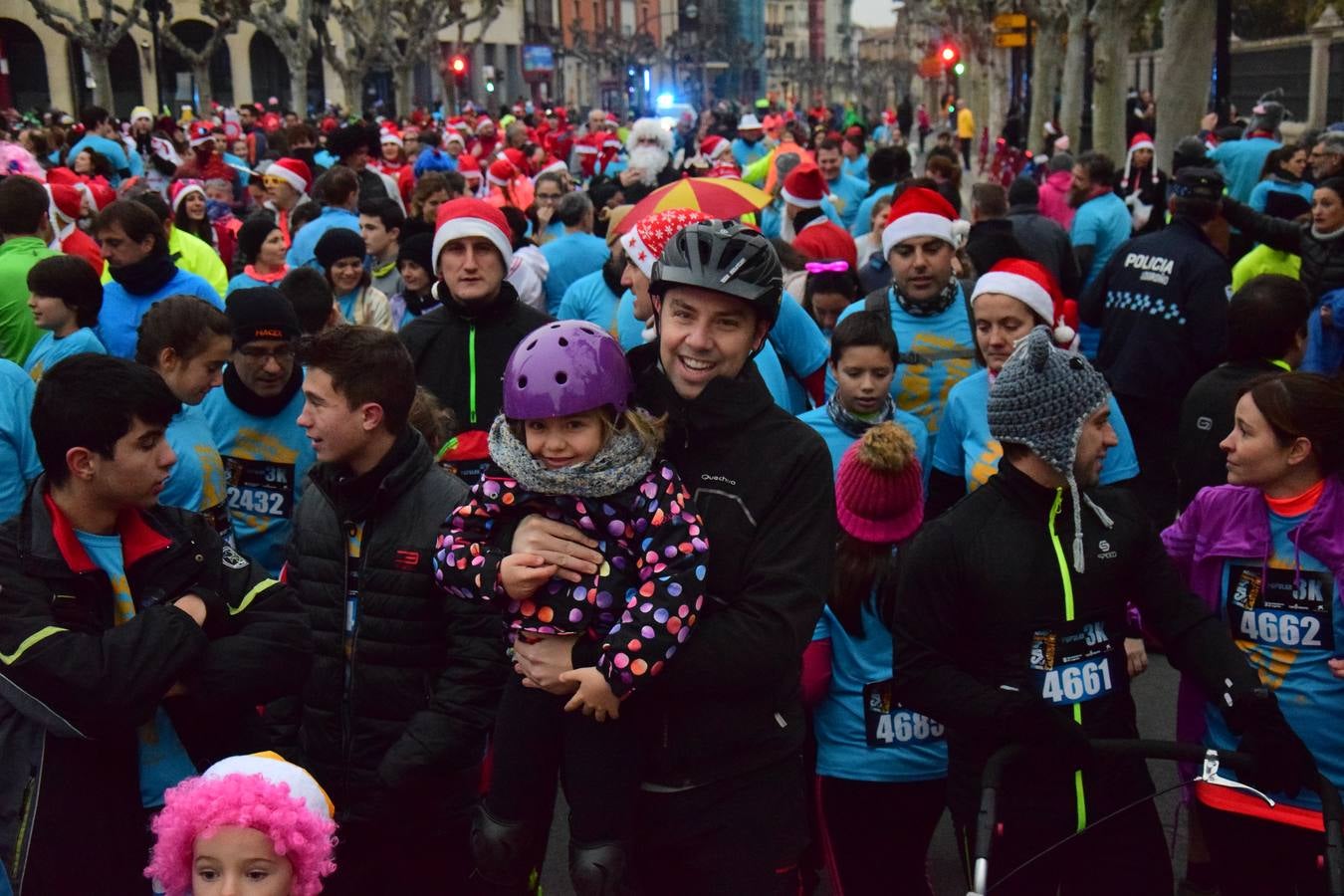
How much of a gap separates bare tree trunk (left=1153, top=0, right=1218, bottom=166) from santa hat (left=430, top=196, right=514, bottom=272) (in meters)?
14.9

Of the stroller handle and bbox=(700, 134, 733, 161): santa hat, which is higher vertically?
bbox=(700, 134, 733, 161): santa hat

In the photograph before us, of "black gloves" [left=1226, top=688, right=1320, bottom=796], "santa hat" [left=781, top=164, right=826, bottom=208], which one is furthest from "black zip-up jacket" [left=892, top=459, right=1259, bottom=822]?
"santa hat" [left=781, top=164, right=826, bottom=208]

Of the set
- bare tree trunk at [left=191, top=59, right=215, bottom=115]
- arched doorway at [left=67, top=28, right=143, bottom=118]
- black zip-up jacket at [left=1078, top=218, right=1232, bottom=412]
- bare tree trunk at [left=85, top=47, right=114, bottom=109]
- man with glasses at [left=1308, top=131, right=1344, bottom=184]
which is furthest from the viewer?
arched doorway at [left=67, top=28, right=143, bottom=118]

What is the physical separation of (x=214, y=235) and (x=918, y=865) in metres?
9.66

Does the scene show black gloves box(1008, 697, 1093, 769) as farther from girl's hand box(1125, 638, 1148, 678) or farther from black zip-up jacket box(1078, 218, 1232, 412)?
black zip-up jacket box(1078, 218, 1232, 412)

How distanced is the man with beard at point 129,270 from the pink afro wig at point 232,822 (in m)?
4.13

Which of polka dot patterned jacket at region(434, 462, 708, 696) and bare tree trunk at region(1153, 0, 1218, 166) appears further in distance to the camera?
bare tree trunk at region(1153, 0, 1218, 166)

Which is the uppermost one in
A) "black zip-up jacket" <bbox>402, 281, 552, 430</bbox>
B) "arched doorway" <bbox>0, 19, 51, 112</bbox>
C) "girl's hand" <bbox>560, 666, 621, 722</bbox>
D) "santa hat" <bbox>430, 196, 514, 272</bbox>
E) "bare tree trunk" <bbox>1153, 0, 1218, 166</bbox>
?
"arched doorway" <bbox>0, 19, 51, 112</bbox>

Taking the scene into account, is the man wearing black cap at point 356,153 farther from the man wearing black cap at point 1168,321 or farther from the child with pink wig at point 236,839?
the child with pink wig at point 236,839

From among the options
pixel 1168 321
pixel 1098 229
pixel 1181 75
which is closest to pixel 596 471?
pixel 1168 321

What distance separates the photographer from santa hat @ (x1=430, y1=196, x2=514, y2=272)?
616cm

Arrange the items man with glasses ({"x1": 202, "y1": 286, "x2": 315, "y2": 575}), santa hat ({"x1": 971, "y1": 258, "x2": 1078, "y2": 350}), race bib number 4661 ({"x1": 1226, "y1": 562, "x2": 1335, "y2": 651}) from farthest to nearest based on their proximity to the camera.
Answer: santa hat ({"x1": 971, "y1": 258, "x2": 1078, "y2": 350}) → man with glasses ({"x1": 202, "y1": 286, "x2": 315, "y2": 575}) → race bib number 4661 ({"x1": 1226, "y1": 562, "x2": 1335, "y2": 651})

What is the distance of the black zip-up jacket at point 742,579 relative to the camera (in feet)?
9.55

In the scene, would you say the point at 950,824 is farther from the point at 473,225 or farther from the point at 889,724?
the point at 473,225
